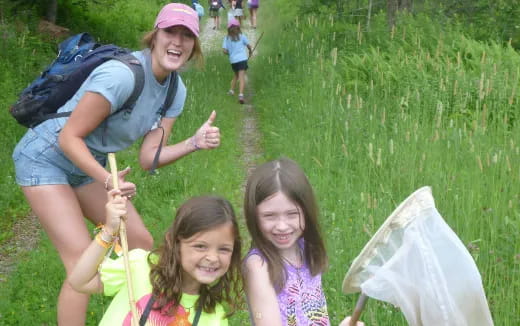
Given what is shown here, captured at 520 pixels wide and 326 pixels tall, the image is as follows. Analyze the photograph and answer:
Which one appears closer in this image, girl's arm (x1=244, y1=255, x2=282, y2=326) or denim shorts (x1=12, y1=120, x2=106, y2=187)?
girl's arm (x1=244, y1=255, x2=282, y2=326)

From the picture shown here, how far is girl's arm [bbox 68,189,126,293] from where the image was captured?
231 centimetres

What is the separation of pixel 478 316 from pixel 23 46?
976 centimetres

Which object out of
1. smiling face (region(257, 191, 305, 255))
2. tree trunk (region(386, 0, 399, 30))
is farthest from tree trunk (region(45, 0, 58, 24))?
smiling face (region(257, 191, 305, 255))

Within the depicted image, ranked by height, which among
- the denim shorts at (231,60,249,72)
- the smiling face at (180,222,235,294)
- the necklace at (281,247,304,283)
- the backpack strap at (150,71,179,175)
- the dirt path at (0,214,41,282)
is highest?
the backpack strap at (150,71,179,175)

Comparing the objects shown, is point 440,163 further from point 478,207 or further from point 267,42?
point 267,42

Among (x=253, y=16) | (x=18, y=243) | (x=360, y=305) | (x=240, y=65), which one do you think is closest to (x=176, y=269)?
(x=360, y=305)

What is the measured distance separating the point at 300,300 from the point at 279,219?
1.05 ft

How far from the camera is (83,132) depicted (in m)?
2.92

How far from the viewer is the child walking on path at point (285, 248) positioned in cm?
256

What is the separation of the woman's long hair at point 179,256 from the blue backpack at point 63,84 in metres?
0.83

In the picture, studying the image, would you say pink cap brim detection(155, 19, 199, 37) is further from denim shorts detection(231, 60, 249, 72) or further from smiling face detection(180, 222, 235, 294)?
denim shorts detection(231, 60, 249, 72)

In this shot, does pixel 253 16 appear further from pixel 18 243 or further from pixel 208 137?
pixel 208 137

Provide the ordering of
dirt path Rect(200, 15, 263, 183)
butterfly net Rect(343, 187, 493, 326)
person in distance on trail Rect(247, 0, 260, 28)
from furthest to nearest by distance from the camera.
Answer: person in distance on trail Rect(247, 0, 260, 28), dirt path Rect(200, 15, 263, 183), butterfly net Rect(343, 187, 493, 326)

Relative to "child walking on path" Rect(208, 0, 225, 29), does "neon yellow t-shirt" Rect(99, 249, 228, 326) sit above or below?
below
